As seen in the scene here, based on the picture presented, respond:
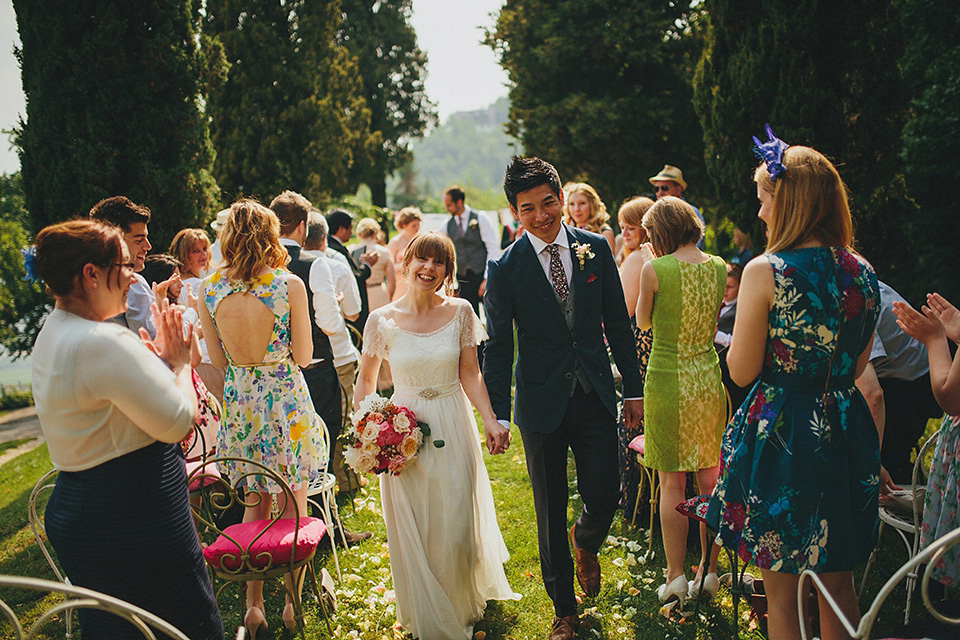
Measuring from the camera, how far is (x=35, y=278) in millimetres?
2525

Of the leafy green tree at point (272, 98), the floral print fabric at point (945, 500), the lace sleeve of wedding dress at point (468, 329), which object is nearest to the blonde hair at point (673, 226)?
the lace sleeve of wedding dress at point (468, 329)

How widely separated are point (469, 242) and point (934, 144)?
18.5 ft

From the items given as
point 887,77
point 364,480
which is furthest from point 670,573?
point 887,77

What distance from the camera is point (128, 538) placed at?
231 centimetres

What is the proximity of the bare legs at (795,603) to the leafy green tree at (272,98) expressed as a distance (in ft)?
55.5

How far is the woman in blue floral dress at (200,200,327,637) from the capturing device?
373 cm

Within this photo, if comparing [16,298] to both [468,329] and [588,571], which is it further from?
[588,571]

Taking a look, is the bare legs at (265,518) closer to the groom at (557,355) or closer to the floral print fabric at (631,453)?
the groom at (557,355)

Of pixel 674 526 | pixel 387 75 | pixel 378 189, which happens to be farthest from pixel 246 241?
pixel 387 75

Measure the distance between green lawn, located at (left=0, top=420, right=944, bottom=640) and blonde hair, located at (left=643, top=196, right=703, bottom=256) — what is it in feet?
6.90

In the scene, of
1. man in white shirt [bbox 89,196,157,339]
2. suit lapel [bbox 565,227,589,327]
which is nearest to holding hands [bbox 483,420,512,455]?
suit lapel [bbox 565,227,589,327]

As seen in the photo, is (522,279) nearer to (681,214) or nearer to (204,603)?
(681,214)

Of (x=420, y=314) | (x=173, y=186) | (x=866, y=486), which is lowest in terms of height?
(x=866, y=486)

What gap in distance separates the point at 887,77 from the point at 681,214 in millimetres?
4982
